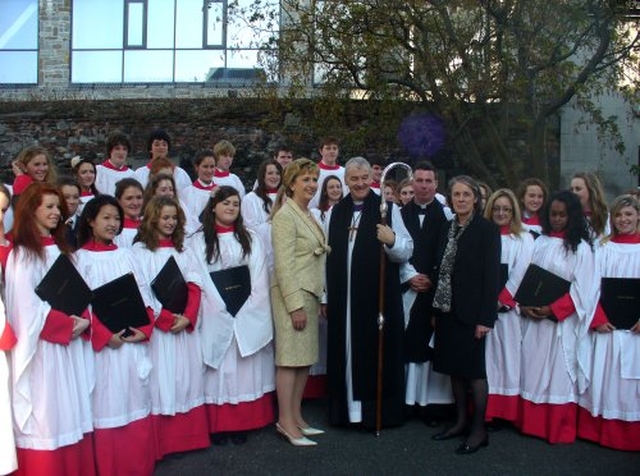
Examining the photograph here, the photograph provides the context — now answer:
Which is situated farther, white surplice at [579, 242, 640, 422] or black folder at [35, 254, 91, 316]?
white surplice at [579, 242, 640, 422]

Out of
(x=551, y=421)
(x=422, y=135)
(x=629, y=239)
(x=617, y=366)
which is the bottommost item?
(x=551, y=421)

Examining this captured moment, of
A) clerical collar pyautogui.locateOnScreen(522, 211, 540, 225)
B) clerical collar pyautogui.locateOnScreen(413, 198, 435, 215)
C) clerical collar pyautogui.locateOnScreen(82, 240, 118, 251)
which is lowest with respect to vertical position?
clerical collar pyautogui.locateOnScreen(82, 240, 118, 251)

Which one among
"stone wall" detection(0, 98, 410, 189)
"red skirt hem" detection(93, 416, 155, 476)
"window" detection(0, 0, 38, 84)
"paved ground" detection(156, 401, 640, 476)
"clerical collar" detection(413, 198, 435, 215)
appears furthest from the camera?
"window" detection(0, 0, 38, 84)

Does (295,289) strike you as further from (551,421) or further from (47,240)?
(551,421)

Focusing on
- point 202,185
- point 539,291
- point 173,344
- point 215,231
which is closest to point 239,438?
point 173,344

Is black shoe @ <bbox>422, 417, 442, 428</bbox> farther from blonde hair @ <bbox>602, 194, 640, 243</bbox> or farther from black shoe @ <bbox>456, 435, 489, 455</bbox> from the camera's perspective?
blonde hair @ <bbox>602, 194, 640, 243</bbox>

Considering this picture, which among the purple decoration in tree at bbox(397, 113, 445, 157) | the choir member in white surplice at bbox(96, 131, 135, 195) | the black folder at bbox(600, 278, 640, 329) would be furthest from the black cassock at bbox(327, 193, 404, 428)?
the purple decoration in tree at bbox(397, 113, 445, 157)

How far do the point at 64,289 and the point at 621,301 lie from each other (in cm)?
423

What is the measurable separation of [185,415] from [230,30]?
629 inches

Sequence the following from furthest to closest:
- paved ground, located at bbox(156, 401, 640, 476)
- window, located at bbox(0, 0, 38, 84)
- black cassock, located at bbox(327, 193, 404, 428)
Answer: window, located at bbox(0, 0, 38, 84) < black cassock, located at bbox(327, 193, 404, 428) < paved ground, located at bbox(156, 401, 640, 476)

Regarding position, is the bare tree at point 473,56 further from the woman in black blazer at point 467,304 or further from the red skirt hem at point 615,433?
the red skirt hem at point 615,433

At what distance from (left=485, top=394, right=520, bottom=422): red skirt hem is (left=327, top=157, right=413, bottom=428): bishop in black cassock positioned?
2.45 feet

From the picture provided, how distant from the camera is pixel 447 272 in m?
6.03

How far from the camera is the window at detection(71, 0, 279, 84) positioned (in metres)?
20.5
